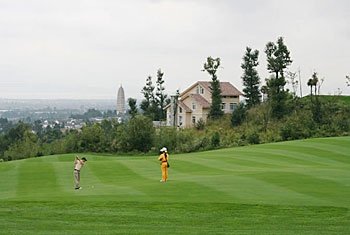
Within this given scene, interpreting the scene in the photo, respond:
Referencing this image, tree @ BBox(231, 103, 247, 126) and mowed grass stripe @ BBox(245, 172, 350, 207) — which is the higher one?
tree @ BBox(231, 103, 247, 126)

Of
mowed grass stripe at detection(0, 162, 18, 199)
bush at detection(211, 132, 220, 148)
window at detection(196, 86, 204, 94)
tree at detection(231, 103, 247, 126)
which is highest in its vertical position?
window at detection(196, 86, 204, 94)

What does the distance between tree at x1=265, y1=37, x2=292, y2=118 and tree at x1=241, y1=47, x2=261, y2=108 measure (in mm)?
7717

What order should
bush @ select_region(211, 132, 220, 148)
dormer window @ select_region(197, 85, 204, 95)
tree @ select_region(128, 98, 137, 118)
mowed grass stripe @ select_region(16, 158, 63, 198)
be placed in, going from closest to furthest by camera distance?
mowed grass stripe @ select_region(16, 158, 63, 198) → bush @ select_region(211, 132, 220, 148) → tree @ select_region(128, 98, 137, 118) → dormer window @ select_region(197, 85, 204, 95)

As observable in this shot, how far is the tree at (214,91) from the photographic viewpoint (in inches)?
3248

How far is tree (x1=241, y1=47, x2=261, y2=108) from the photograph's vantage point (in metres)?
82.9

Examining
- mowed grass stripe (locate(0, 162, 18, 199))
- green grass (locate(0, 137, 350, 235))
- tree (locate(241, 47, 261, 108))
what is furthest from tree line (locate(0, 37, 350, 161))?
green grass (locate(0, 137, 350, 235))

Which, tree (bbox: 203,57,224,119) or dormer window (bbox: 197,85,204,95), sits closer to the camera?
tree (bbox: 203,57,224,119)

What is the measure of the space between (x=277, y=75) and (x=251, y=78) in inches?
347

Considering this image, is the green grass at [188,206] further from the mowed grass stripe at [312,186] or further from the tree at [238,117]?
the tree at [238,117]

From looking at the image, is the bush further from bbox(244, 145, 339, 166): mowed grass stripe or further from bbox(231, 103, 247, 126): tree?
bbox(231, 103, 247, 126): tree

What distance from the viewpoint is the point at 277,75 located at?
7481 centimetres

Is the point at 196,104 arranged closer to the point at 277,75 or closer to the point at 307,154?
the point at 277,75

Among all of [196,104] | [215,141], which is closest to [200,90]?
[196,104]

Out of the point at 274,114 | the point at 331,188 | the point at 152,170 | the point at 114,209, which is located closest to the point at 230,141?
the point at 274,114
